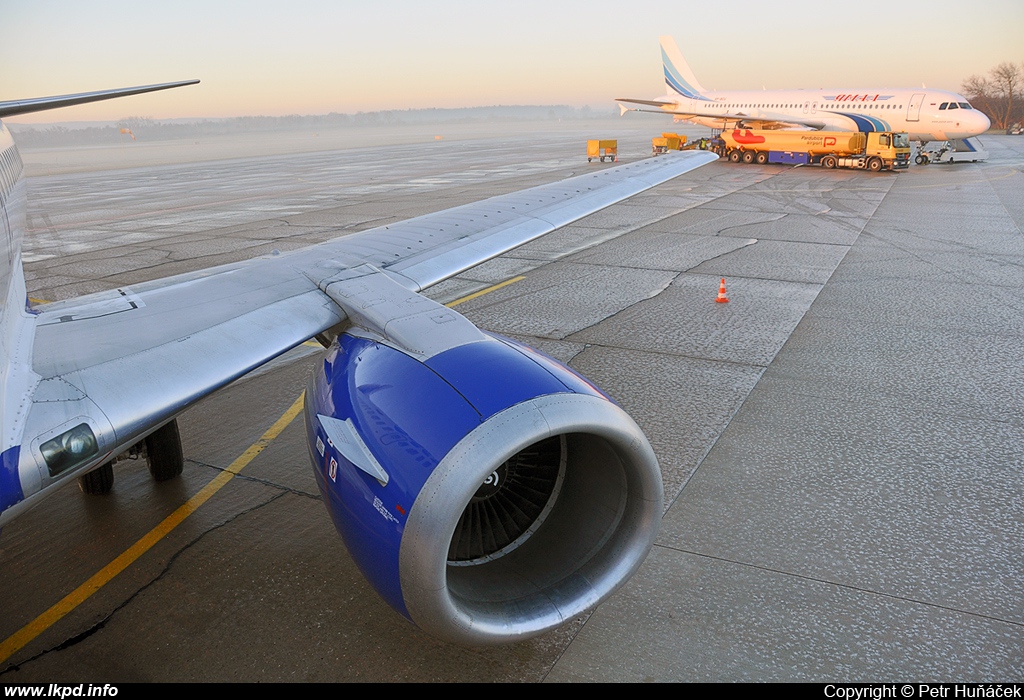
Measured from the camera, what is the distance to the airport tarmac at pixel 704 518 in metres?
3.97

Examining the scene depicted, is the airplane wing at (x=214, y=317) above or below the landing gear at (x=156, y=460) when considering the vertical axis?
above

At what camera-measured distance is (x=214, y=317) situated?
440 cm

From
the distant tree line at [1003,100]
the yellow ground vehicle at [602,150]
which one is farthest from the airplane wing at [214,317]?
the distant tree line at [1003,100]

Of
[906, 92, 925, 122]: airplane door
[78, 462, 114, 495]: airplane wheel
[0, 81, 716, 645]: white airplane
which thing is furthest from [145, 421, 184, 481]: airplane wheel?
[906, 92, 925, 122]: airplane door

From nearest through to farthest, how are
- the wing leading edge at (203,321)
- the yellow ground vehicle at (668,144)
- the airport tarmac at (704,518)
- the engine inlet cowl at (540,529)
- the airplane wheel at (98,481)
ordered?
the engine inlet cowl at (540,529)
the wing leading edge at (203,321)
the airport tarmac at (704,518)
the airplane wheel at (98,481)
the yellow ground vehicle at (668,144)

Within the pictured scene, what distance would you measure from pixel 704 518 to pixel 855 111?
1348 inches

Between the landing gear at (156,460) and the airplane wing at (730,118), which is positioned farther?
the airplane wing at (730,118)

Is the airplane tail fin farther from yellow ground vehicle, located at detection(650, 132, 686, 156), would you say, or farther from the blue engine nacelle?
the blue engine nacelle

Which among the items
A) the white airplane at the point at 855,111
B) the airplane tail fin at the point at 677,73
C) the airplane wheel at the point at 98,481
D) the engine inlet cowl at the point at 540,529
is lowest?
the airplane wheel at the point at 98,481

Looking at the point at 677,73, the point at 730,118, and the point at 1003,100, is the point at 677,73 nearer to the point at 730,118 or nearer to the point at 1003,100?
the point at 730,118

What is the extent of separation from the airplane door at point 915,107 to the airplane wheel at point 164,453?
3585 centimetres

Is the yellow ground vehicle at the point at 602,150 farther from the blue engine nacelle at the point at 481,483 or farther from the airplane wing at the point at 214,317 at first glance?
the blue engine nacelle at the point at 481,483

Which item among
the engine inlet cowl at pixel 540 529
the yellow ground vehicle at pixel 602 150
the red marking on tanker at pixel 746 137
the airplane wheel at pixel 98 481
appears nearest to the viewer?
the engine inlet cowl at pixel 540 529
